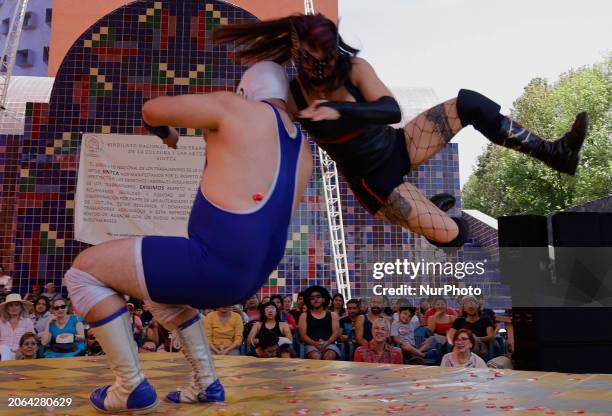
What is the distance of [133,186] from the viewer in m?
6.83

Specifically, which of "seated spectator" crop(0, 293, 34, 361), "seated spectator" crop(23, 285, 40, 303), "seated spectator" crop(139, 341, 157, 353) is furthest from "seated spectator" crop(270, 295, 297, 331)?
"seated spectator" crop(23, 285, 40, 303)

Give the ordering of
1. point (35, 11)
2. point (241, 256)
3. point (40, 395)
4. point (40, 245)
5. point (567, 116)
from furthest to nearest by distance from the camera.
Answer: point (35, 11), point (567, 116), point (40, 245), point (40, 395), point (241, 256)

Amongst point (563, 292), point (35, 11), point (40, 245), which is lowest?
point (563, 292)

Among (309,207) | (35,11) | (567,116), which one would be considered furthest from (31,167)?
(35,11)

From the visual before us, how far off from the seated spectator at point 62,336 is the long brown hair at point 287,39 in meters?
3.04

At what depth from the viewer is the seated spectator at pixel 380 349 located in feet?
14.3

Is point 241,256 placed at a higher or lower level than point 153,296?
higher

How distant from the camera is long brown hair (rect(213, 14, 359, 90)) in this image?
199 cm

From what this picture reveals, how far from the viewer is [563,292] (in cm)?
430

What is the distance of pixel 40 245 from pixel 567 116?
1547 centimetres

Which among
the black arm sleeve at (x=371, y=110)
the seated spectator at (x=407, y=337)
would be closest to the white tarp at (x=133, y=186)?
the seated spectator at (x=407, y=337)

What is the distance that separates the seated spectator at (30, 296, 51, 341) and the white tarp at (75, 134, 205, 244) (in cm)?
125

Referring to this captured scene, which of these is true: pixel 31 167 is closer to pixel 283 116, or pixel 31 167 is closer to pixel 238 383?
pixel 238 383

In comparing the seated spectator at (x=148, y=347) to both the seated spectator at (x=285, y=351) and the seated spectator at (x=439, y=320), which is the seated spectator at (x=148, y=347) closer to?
the seated spectator at (x=285, y=351)
